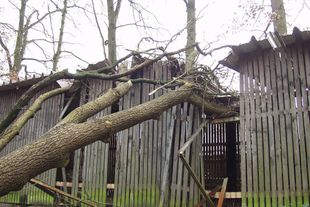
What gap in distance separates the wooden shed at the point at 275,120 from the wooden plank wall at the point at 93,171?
3.61 meters

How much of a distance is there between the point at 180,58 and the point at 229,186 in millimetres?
3877

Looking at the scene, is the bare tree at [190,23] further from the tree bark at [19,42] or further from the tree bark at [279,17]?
the tree bark at [19,42]

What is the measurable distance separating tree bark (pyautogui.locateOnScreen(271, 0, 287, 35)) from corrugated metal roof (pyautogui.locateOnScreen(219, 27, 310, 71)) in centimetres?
408

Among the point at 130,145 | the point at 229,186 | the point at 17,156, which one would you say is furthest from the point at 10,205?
the point at 17,156

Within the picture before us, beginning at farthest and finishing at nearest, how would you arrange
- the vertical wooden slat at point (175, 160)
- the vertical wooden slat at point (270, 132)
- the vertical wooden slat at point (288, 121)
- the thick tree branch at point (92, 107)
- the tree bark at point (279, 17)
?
1. the tree bark at point (279, 17)
2. the vertical wooden slat at point (175, 160)
3. the vertical wooden slat at point (270, 132)
4. the vertical wooden slat at point (288, 121)
5. the thick tree branch at point (92, 107)

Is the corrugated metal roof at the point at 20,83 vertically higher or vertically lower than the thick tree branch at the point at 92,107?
higher

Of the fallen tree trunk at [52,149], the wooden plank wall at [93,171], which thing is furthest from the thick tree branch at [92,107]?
the wooden plank wall at [93,171]

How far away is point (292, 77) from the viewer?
7559 millimetres

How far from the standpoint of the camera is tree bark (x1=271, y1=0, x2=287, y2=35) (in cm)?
1174

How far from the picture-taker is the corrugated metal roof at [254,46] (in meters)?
7.29

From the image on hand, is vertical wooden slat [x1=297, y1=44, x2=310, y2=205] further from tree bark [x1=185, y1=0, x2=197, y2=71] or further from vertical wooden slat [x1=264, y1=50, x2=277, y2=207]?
tree bark [x1=185, y1=0, x2=197, y2=71]

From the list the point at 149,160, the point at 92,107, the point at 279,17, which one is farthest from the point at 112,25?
the point at 92,107

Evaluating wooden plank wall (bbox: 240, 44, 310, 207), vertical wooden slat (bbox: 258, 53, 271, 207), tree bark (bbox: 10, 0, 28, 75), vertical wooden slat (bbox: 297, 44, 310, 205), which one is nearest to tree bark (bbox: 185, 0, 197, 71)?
vertical wooden slat (bbox: 258, 53, 271, 207)

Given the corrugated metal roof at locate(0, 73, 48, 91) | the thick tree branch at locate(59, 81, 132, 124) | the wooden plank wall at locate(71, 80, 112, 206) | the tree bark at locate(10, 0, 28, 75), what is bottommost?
the wooden plank wall at locate(71, 80, 112, 206)
